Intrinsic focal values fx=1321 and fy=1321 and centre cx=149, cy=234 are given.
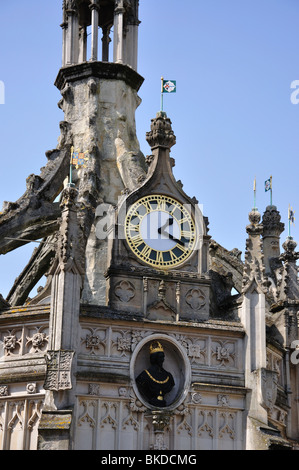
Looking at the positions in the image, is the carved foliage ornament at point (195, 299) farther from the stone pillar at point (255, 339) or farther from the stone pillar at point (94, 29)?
the stone pillar at point (94, 29)

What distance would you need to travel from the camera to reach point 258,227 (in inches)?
1239

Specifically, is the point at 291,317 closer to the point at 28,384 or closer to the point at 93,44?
the point at 28,384

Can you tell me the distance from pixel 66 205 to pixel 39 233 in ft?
11.3

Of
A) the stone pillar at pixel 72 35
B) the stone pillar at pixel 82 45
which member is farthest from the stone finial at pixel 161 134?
the stone pillar at pixel 82 45

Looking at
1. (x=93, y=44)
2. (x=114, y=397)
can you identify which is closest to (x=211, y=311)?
(x=114, y=397)

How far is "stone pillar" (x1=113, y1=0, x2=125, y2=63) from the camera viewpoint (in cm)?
3675

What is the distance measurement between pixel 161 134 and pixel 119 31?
640cm

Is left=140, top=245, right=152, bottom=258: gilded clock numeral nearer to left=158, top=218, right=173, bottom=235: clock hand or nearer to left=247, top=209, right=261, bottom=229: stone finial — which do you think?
left=158, top=218, right=173, bottom=235: clock hand

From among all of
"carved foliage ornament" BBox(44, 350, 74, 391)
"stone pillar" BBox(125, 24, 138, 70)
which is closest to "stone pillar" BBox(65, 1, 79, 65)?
"stone pillar" BBox(125, 24, 138, 70)

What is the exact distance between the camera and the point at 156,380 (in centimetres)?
2950

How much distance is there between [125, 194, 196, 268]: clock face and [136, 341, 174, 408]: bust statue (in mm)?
2214

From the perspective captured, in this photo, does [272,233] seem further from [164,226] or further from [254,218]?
[164,226]

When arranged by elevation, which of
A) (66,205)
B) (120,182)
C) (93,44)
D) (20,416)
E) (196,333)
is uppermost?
(93,44)

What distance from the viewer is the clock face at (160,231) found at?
3069 cm
